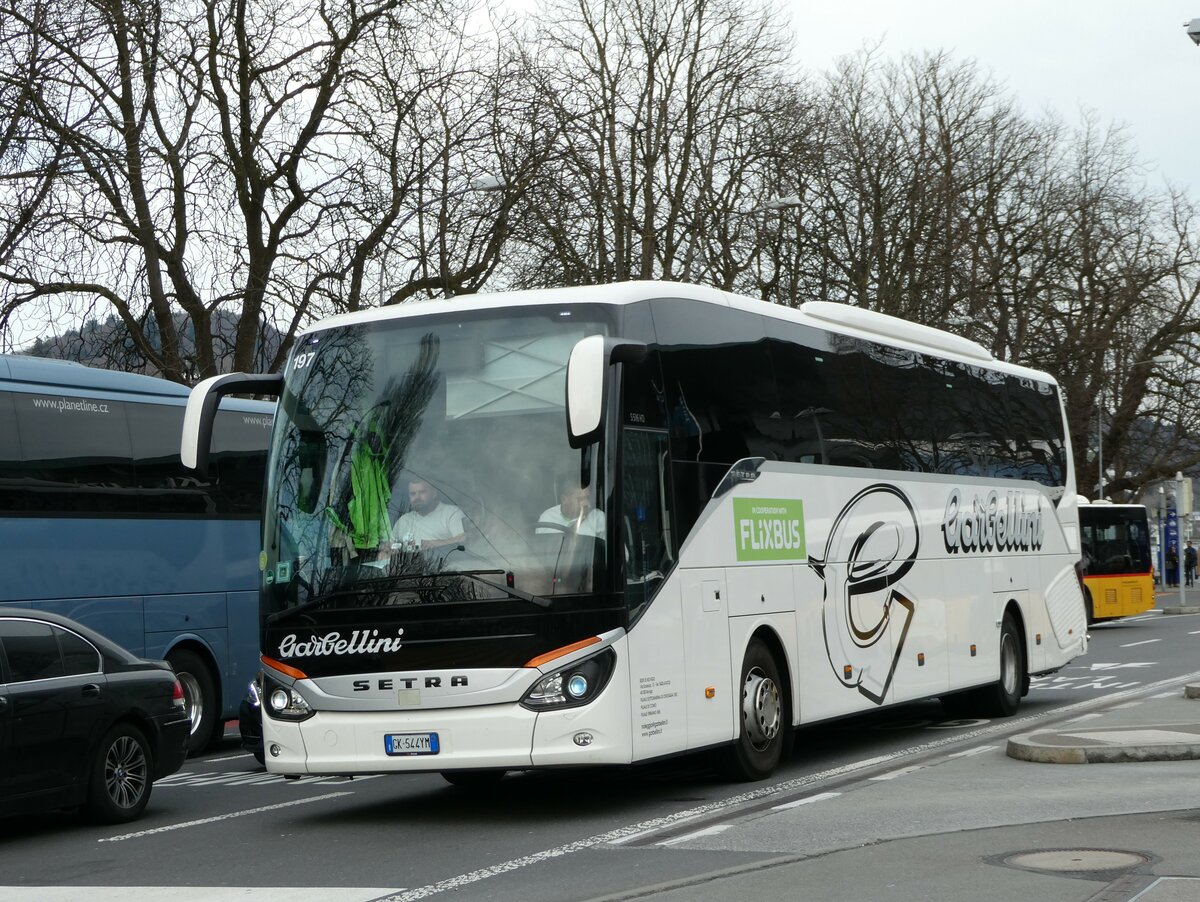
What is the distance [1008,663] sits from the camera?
1769 cm

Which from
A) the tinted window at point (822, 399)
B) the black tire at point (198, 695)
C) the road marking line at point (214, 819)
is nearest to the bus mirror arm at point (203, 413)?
the road marking line at point (214, 819)

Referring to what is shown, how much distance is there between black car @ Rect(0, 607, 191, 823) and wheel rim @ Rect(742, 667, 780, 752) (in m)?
4.16

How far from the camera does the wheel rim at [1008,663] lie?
1744 cm

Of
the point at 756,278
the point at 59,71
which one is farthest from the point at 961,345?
the point at 756,278

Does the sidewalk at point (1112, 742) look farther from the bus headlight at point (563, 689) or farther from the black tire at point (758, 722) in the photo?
the bus headlight at point (563, 689)

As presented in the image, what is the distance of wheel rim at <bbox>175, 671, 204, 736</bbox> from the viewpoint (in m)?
17.6

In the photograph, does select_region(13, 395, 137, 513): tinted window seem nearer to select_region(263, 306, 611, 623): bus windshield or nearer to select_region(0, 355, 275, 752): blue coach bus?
select_region(0, 355, 275, 752): blue coach bus

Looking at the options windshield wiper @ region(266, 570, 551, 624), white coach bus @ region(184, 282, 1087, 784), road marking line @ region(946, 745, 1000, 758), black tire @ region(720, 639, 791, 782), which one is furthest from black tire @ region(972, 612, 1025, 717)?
windshield wiper @ region(266, 570, 551, 624)

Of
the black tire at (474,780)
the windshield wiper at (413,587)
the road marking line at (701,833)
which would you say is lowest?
the black tire at (474,780)

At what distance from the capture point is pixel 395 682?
34.1 feet

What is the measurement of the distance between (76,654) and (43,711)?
66cm

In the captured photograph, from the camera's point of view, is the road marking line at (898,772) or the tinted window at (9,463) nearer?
the road marking line at (898,772)

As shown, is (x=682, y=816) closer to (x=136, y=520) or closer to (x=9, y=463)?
(x=9, y=463)

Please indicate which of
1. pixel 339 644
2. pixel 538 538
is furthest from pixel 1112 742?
pixel 339 644
